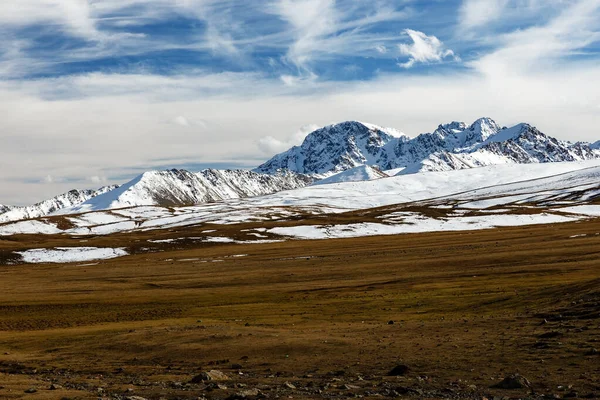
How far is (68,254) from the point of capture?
136m

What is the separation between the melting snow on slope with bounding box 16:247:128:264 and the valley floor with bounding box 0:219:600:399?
151 feet

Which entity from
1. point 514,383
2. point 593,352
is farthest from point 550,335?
point 514,383

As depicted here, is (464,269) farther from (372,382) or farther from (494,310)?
(372,382)

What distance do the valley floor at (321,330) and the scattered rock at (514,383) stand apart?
0.43m

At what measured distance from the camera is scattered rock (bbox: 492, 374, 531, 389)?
71.7ft

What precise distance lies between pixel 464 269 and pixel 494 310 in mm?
29446

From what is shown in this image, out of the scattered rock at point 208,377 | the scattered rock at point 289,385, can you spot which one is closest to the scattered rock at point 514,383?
the scattered rock at point 289,385

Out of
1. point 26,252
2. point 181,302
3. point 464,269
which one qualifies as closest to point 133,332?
point 181,302

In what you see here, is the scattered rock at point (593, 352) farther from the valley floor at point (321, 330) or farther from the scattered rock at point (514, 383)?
the scattered rock at point (514, 383)

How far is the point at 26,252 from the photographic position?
13750 centimetres

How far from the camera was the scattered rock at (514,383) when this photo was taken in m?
21.8

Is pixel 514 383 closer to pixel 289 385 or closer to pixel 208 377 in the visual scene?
pixel 289 385

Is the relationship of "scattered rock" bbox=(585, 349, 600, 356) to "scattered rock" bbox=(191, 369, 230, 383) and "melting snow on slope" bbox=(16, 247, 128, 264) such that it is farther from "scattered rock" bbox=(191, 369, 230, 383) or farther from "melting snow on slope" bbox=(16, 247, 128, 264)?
"melting snow on slope" bbox=(16, 247, 128, 264)

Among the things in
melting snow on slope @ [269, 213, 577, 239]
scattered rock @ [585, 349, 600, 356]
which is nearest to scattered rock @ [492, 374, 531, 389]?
scattered rock @ [585, 349, 600, 356]
